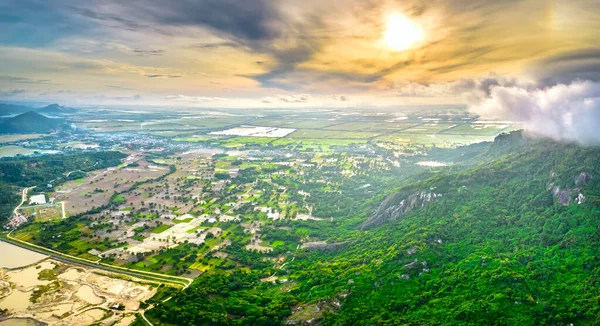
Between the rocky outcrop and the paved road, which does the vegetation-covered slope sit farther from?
the paved road

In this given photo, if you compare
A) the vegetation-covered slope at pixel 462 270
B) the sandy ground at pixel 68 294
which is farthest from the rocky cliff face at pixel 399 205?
the sandy ground at pixel 68 294

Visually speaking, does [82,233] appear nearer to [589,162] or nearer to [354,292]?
[354,292]

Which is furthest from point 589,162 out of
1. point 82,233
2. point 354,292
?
point 82,233

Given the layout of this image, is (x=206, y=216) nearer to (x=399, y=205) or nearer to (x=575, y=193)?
(x=399, y=205)

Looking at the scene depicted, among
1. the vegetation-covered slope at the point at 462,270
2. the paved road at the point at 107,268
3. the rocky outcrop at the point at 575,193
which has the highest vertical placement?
the rocky outcrop at the point at 575,193

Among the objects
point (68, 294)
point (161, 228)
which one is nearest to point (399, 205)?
point (161, 228)

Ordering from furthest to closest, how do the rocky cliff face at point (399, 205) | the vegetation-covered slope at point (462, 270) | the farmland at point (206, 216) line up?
the rocky cliff face at point (399, 205) → the farmland at point (206, 216) → the vegetation-covered slope at point (462, 270)

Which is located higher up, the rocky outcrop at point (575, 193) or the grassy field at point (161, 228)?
the rocky outcrop at point (575, 193)

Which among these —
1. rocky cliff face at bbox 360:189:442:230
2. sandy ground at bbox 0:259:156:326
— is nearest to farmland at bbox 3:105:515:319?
sandy ground at bbox 0:259:156:326

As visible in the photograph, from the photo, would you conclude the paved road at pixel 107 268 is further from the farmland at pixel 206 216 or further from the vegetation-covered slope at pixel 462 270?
the vegetation-covered slope at pixel 462 270
